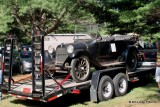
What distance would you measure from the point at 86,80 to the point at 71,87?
103 centimetres

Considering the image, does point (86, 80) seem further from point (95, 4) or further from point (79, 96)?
point (95, 4)

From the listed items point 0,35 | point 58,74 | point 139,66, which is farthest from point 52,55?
point 0,35

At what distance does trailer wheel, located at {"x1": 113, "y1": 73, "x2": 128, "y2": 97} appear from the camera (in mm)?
10033

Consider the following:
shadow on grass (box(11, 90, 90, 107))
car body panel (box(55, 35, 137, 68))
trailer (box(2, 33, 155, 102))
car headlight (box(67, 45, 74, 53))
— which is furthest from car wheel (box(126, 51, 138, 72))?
car headlight (box(67, 45, 74, 53))

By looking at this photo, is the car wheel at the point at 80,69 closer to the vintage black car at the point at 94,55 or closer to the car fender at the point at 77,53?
the vintage black car at the point at 94,55

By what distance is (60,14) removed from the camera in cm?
1597

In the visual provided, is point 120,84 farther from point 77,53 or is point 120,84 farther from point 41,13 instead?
point 41,13

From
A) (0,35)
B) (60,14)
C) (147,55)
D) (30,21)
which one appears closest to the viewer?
(147,55)

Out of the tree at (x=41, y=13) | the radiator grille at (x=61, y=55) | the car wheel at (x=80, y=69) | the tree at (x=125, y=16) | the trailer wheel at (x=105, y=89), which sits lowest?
the trailer wheel at (x=105, y=89)

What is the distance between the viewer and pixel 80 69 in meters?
9.50

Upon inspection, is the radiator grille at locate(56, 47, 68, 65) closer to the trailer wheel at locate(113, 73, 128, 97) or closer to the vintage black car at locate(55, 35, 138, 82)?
the vintage black car at locate(55, 35, 138, 82)

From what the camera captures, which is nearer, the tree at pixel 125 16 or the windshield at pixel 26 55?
the tree at pixel 125 16

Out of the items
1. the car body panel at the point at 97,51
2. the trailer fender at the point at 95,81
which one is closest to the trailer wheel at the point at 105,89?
the trailer fender at the point at 95,81

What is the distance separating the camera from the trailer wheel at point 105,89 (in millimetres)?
9289
